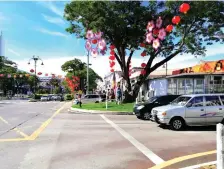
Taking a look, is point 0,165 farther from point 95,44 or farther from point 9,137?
point 95,44

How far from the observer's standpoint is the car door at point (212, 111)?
48.1 feet

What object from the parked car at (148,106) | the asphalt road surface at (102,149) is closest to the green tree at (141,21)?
the parked car at (148,106)

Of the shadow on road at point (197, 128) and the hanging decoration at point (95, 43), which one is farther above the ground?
the hanging decoration at point (95, 43)

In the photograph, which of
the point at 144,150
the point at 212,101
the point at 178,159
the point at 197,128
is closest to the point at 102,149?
the point at 144,150

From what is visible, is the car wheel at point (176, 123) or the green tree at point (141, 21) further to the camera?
the green tree at point (141, 21)

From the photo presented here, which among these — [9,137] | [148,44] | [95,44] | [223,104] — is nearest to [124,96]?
[148,44]

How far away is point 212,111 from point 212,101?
0.49 meters

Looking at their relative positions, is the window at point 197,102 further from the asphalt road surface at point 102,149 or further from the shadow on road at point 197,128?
the asphalt road surface at point 102,149

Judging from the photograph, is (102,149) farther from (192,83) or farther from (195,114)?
(192,83)

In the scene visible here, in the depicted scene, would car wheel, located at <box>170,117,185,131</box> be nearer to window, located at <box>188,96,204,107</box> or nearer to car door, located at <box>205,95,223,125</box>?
window, located at <box>188,96,204,107</box>

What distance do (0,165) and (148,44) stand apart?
26.8 meters

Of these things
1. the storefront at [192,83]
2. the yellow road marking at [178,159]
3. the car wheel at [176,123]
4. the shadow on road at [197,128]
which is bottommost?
the yellow road marking at [178,159]

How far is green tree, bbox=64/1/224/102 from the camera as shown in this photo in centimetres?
3075

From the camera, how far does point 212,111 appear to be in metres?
14.7
